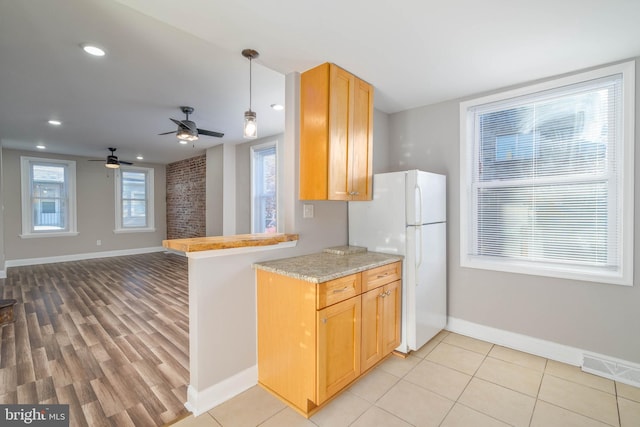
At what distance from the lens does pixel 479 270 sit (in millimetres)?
2922

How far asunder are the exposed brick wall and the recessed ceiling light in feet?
14.3

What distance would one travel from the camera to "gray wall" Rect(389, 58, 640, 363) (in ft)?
7.39

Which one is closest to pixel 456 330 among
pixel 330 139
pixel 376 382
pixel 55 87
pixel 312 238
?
pixel 376 382

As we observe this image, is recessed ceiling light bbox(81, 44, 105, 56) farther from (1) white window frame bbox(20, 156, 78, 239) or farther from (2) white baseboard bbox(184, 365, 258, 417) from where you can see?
(1) white window frame bbox(20, 156, 78, 239)

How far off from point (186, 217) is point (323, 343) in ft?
21.4

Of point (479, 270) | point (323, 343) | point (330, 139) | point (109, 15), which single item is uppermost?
point (109, 15)

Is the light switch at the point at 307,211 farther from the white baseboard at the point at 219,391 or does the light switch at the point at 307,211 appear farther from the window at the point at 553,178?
the window at the point at 553,178

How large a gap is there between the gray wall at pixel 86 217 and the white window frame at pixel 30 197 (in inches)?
2.9

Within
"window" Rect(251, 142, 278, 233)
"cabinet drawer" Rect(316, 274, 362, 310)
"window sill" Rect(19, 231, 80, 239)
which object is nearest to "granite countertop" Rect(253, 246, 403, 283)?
"cabinet drawer" Rect(316, 274, 362, 310)

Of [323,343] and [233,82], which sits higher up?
[233,82]

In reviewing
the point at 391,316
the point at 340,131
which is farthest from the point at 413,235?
the point at 340,131

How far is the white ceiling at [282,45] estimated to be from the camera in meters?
1.70

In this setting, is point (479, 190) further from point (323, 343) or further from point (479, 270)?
point (323, 343)

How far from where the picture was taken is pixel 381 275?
230 centimetres
